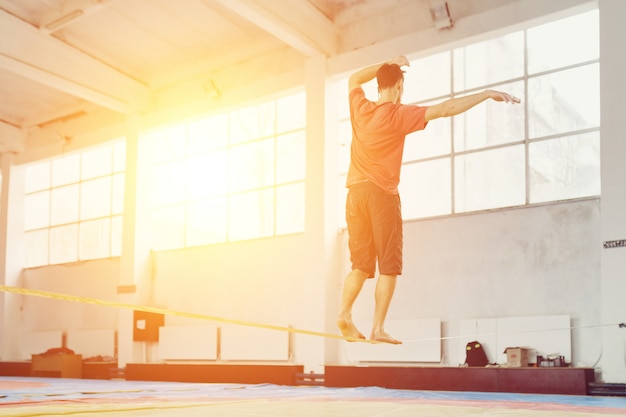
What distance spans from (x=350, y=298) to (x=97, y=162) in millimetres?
10449

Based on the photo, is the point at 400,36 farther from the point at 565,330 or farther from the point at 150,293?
the point at 150,293

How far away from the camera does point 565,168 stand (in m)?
8.84

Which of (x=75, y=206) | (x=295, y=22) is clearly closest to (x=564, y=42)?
(x=295, y=22)

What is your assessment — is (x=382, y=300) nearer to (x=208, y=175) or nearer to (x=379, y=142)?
(x=379, y=142)

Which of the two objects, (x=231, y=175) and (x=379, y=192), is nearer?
(x=379, y=192)

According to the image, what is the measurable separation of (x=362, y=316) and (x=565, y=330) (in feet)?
9.54

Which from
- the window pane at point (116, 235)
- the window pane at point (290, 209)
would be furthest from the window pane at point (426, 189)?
the window pane at point (116, 235)

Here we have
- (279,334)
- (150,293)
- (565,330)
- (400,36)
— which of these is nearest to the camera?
(565,330)

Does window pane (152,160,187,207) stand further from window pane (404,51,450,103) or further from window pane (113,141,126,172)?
window pane (404,51,450,103)


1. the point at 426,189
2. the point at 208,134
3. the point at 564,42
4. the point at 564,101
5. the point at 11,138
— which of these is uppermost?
the point at 11,138

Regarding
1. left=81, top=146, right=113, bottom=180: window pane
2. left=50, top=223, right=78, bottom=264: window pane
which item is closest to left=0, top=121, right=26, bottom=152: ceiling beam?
left=81, top=146, right=113, bottom=180: window pane

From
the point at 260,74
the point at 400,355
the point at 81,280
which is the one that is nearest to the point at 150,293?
the point at 81,280

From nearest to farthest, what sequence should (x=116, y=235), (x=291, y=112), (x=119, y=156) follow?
(x=291, y=112)
(x=116, y=235)
(x=119, y=156)

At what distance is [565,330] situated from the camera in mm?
8406
